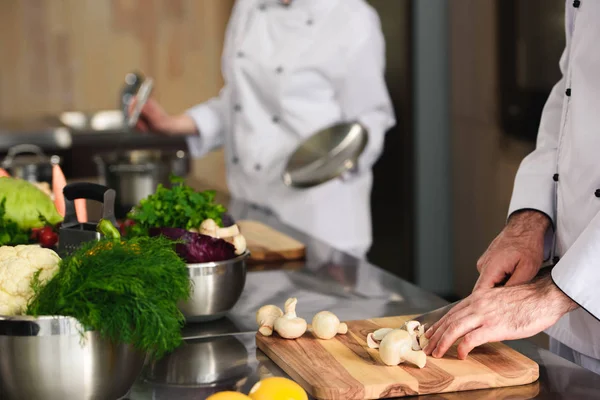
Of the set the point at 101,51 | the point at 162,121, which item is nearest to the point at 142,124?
the point at 162,121

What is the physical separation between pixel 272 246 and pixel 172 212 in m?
0.50

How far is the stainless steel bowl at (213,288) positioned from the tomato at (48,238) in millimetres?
332

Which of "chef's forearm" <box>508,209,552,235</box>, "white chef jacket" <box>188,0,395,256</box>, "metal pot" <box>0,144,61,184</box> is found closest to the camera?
"chef's forearm" <box>508,209,552,235</box>

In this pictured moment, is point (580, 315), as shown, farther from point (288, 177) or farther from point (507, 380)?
point (288, 177)

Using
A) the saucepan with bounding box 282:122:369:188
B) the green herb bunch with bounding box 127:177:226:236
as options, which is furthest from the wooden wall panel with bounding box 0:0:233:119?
the green herb bunch with bounding box 127:177:226:236

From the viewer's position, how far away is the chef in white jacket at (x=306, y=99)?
2818 mm

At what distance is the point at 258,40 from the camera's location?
2.93 meters

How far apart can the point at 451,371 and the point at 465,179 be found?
303 centimetres

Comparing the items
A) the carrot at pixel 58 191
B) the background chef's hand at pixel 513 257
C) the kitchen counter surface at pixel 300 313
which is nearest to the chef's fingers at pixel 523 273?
the background chef's hand at pixel 513 257

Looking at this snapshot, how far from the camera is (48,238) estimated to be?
1574 mm

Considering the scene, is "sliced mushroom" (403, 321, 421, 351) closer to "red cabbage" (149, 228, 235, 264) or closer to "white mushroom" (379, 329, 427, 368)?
"white mushroom" (379, 329, 427, 368)

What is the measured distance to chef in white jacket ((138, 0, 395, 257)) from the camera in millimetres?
2818

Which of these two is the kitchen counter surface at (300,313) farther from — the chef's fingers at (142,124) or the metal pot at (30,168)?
the chef's fingers at (142,124)

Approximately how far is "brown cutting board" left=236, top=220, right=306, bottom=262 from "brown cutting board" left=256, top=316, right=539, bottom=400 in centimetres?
66
